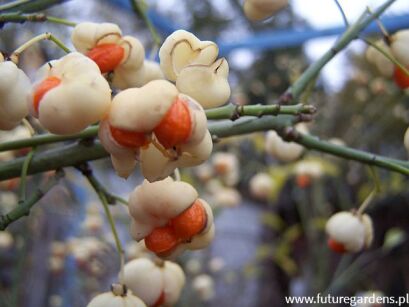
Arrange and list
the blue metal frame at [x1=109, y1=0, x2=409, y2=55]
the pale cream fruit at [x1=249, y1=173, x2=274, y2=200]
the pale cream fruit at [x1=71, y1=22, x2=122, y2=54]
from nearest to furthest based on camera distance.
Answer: the pale cream fruit at [x1=71, y1=22, x2=122, y2=54] → the blue metal frame at [x1=109, y1=0, x2=409, y2=55] → the pale cream fruit at [x1=249, y1=173, x2=274, y2=200]

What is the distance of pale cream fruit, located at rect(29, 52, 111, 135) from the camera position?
13.6 inches

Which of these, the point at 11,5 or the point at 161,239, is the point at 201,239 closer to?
the point at 161,239

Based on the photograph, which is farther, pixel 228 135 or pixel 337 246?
pixel 337 246

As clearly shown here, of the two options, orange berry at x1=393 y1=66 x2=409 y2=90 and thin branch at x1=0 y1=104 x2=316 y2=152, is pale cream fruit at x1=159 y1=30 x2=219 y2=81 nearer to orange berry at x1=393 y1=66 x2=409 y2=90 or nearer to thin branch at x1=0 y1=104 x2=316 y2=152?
thin branch at x1=0 y1=104 x2=316 y2=152

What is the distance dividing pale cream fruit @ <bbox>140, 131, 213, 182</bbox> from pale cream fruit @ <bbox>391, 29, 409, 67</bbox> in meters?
0.30

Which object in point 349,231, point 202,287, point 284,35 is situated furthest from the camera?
point 284,35

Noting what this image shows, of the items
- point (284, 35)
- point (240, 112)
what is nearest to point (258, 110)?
point (240, 112)

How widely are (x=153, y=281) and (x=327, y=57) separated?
29 centimetres

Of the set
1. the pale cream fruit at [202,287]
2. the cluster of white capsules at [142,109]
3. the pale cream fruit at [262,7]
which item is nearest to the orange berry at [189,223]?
the cluster of white capsules at [142,109]

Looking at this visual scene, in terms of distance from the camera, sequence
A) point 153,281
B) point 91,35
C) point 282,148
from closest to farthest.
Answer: point 91,35 → point 153,281 → point 282,148

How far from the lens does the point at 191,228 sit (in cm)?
43

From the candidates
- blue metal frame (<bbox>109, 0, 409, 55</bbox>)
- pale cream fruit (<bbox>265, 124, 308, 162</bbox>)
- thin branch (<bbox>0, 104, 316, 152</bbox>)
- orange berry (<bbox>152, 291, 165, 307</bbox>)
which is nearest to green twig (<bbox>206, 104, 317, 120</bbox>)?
thin branch (<bbox>0, 104, 316, 152</bbox>)

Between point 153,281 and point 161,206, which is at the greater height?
point 161,206

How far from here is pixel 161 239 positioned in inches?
17.2
